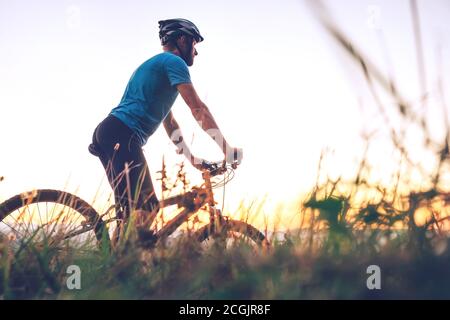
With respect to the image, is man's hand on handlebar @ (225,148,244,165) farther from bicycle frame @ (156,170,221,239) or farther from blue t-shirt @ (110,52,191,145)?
blue t-shirt @ (110,52,191,145)

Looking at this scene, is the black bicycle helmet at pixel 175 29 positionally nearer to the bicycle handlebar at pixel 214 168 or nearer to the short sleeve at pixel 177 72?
the short sleeve at pixel 177 72

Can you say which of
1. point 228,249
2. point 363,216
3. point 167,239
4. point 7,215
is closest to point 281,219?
point 228,249

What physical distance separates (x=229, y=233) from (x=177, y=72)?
111 cm

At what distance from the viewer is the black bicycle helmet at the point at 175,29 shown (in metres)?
3.83

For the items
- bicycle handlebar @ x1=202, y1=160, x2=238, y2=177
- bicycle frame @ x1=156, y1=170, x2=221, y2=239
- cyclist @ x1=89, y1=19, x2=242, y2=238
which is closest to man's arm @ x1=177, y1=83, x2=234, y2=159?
cyclist @ x1=89, y1=19, x2=242, y2=238

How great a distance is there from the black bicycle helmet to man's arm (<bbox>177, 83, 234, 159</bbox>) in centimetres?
53

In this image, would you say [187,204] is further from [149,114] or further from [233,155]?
[149,114]

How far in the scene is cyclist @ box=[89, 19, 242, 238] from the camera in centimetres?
347

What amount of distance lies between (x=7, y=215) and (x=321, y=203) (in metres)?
2.43

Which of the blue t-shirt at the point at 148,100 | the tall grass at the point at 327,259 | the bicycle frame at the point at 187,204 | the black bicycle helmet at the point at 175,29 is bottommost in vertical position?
the tall grass at the point at 327,259

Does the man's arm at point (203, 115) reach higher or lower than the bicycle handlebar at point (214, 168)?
higher

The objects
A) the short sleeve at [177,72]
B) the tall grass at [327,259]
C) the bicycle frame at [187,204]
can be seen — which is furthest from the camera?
the short sleeve at [177,72]

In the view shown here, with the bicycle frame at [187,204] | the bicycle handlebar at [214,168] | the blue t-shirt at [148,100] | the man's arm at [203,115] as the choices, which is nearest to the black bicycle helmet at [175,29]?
the blue t-shirt at [148,100]
